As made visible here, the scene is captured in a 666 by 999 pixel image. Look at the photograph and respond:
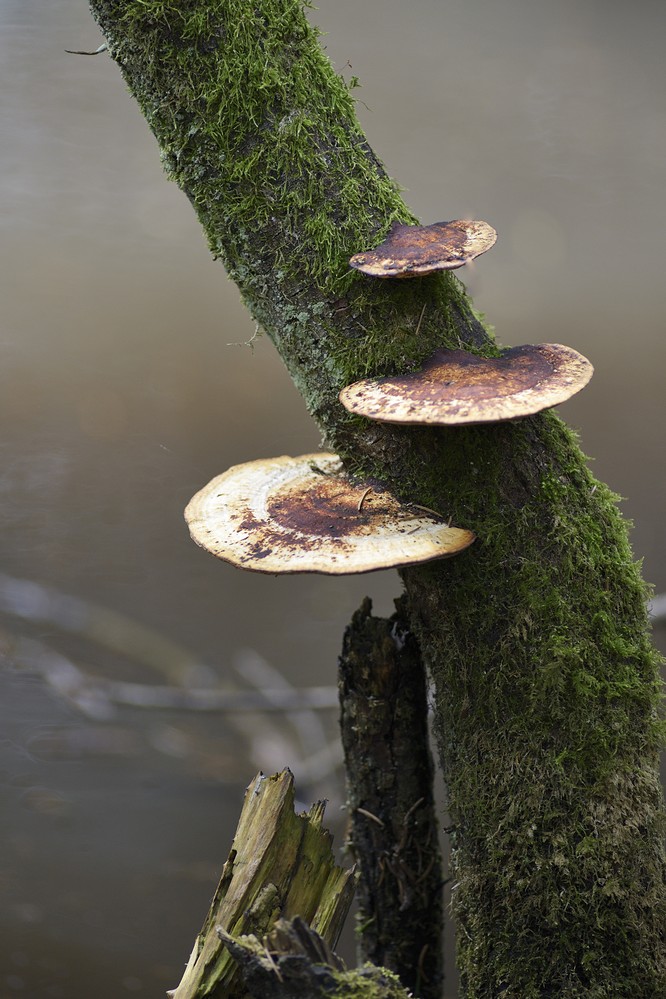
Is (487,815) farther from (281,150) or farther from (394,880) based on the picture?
(281,150)

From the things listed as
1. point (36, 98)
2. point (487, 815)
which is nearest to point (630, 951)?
point (487, 815)

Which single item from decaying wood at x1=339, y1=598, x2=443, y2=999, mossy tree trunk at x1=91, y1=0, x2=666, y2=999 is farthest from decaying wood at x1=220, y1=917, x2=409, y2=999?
decaying wood at x1=339, y1=598, x2=443, y2=999

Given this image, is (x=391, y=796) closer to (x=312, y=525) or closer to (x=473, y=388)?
(x=312, y=525)

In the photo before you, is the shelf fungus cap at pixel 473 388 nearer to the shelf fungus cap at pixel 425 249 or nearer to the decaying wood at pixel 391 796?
the shelf fungus cap at pixel 425 249

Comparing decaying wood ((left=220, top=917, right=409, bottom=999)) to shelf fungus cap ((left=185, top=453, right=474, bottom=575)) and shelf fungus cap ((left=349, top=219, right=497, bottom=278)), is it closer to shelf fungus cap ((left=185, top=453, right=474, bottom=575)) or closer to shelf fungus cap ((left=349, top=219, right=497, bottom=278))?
shelf fungus cap ((left=185, top=453, right=474, bottom=575))

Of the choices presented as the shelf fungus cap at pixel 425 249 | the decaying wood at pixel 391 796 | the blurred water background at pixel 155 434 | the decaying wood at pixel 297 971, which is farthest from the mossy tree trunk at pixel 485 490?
the blurred water background at pixel 155 434

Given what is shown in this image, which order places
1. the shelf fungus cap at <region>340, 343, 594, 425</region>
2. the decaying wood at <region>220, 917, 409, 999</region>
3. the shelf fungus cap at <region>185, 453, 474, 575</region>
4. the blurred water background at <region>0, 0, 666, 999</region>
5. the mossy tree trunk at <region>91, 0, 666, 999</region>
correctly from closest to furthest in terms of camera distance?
the decaying wood at <region>220, 917, 409, 999</region>, the shelf fungus cap at <region>340, 343, 594, 425</region>, the shelf fungus cap at <region>185, 453, 474, 575</region>, the mossy tree trunk at <region>91, 0, 666, 999</region>, the blurred water background at <region>0, 0, 666, 999</region>
